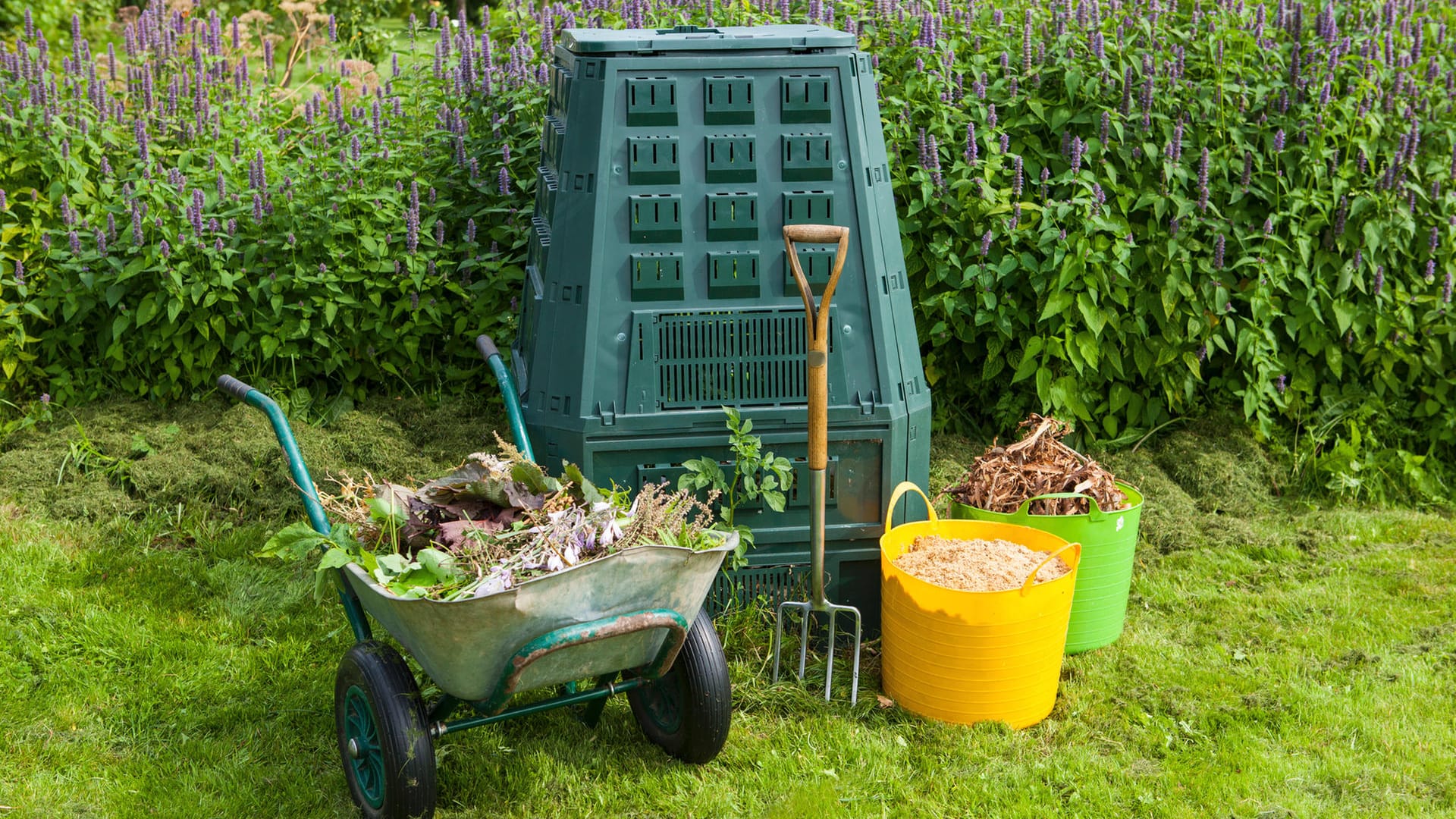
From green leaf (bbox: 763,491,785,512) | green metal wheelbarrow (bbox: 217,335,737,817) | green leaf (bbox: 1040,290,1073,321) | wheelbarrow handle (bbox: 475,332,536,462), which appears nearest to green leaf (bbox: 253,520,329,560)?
green metal wheelbarrow (bbox: 217,335,737,817)

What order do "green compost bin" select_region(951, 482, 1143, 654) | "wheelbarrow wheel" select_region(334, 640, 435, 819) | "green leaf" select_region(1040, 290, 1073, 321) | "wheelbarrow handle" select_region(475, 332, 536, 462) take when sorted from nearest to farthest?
"wheelbarrow wheel" select_region(334, 640, 435, 819)
"wheelbarrow handle" select_region(475, 332, 536, 462)
"green compost bin" select_region(951, 482, 1143, 654)
"green leaf" select_region(1040, 290, 1073, 321)

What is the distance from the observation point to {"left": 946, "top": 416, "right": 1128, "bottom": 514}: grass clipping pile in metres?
3.79

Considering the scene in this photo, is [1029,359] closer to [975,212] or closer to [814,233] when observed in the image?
[975,212]

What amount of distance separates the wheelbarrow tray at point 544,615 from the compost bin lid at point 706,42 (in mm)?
1451

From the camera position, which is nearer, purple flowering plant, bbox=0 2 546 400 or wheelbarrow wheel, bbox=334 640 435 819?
wheelbarrow wheel, bbox=334 640 435 819

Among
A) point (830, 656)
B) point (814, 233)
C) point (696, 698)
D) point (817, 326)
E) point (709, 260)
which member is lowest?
point (830, 656)

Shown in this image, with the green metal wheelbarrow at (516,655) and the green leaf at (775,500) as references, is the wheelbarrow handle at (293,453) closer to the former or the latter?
the green metal wheelbarrow at (516,655)

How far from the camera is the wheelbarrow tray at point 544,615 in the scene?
2.54 metres

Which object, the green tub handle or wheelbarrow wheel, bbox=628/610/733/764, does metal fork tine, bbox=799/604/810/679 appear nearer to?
wheelbarrow wheel, bbox=628/610/733/764

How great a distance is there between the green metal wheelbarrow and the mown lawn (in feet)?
0.78

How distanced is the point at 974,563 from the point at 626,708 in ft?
3.47

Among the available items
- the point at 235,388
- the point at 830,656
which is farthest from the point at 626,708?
the point at 235,388

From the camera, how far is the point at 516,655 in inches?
104

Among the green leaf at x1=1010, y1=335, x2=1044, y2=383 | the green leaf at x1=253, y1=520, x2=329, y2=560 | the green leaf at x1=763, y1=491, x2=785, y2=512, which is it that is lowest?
the green leaf at x1=763, y1=491, x2=785, y2=512
